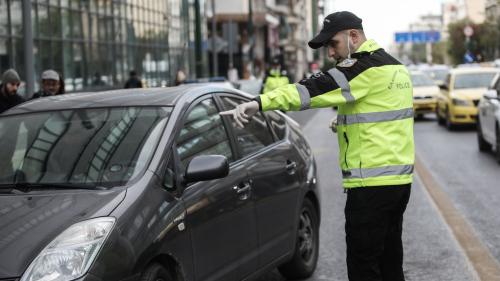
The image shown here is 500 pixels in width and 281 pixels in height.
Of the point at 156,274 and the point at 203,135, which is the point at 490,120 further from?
the point at 156,274

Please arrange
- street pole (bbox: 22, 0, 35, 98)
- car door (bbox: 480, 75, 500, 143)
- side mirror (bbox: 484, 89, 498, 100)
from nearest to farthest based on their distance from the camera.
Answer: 1. street pole (bbox: 22, 0, 35, 98)
2. side mirror (bbox: 484, 89, 498, 100)
3. car door (bbox: 480, 75, 500, 143)

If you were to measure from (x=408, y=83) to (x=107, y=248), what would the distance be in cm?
182

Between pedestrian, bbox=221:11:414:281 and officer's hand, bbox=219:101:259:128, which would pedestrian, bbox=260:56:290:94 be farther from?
officer's hand, bbox=219:101:259:128

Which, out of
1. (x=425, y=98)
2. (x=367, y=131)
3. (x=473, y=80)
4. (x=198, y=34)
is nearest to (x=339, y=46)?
(x=367, y=131)

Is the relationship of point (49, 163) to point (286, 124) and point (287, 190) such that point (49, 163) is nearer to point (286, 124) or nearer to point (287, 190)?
point (287, 190)

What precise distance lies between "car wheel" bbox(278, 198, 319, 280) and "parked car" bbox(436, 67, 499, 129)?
51.5 feet

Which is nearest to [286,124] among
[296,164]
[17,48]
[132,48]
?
[296,164]

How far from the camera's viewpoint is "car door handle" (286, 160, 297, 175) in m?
6.28

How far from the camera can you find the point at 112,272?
3.98m

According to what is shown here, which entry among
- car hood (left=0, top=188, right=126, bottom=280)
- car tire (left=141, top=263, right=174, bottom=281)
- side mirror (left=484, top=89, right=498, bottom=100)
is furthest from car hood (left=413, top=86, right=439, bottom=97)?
car hood (left=0, top=188, right=126, bottom=280)

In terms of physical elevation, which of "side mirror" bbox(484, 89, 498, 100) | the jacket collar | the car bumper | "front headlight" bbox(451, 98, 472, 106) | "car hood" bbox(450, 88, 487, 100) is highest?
the jacket collar

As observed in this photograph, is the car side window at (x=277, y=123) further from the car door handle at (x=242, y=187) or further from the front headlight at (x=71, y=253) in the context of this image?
the front headlight at (x=71, y=253)

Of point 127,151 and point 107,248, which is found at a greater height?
point 127,151

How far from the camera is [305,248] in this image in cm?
669
